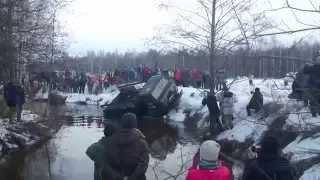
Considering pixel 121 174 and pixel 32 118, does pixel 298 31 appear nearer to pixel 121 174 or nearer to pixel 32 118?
pixel 121 174

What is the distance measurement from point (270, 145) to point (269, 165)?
0.20m

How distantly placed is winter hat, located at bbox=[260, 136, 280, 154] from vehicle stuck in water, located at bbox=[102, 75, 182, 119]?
19611 millimetres

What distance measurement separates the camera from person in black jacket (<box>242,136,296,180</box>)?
181 inches

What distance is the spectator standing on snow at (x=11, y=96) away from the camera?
17.2 m

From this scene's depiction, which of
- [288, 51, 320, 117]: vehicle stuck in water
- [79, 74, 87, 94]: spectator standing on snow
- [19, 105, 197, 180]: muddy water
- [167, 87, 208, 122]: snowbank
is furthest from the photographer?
[79, 74, 87, 94]: spectator standing on snow

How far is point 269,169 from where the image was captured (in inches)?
182

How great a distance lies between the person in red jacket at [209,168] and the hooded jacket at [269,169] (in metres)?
0.49

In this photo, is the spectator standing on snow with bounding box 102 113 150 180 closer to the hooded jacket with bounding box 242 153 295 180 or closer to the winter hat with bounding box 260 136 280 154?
the hooded jacket with bounding box 242 153 295 180

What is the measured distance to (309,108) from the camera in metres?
3.52

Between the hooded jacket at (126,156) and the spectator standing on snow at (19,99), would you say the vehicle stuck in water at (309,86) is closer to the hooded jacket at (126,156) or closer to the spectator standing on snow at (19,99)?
the hooded jacket at (126,156)

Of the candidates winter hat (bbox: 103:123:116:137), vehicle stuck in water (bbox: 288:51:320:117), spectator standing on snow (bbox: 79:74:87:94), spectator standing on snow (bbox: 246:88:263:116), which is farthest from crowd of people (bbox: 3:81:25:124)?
spectator standing on snow (bbox: 79:74:87:94)

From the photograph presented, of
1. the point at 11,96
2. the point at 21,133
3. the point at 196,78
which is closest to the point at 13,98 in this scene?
the point at 11,96


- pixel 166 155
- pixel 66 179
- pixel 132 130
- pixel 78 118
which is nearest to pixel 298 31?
pixel 132 130

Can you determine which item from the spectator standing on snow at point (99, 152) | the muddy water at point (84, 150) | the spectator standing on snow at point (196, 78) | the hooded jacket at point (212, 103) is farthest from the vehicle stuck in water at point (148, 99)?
the spectator standing on snow at point (99, 152)
